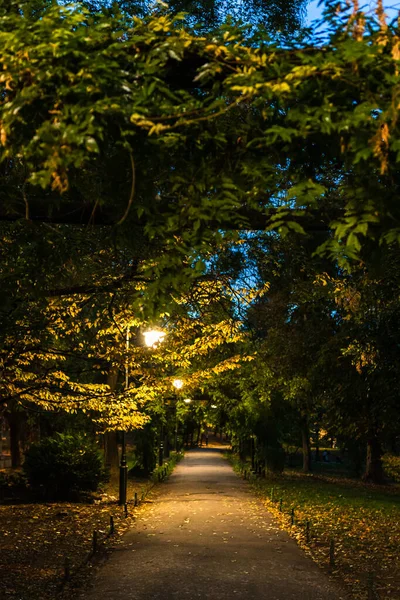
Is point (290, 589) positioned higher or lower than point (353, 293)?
lower

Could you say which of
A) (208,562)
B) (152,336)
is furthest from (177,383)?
(208,562)

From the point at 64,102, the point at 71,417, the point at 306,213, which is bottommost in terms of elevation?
the point at 71,417

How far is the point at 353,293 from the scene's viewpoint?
10672 millimetres

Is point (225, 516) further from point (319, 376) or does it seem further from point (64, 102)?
point (64, 102)

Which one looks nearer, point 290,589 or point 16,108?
point 16,108

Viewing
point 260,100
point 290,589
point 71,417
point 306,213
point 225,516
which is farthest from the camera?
point 71,417

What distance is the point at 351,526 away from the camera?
16719 millimetres

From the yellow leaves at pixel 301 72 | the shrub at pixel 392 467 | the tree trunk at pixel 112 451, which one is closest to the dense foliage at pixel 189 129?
the yellow leaves at pixel 301 72

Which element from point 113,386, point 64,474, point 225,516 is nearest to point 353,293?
point 225,516

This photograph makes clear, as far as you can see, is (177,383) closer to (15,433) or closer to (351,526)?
(351,526)

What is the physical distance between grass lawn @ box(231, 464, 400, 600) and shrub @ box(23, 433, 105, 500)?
610 centimetres

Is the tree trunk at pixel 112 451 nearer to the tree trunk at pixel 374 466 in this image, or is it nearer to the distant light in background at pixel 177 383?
the distant light in background at pixel 177 383

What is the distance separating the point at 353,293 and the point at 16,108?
7953mm

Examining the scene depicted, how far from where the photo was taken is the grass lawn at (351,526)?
10.2m
